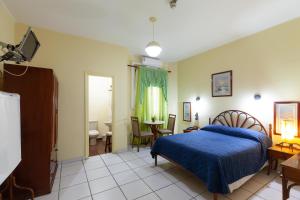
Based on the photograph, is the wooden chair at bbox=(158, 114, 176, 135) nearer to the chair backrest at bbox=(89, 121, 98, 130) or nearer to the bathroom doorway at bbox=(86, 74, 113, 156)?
the bathroom doorway at bbox=(86, 74, 113, 156)

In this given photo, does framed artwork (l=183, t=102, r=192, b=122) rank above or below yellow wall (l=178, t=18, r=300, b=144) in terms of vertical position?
below

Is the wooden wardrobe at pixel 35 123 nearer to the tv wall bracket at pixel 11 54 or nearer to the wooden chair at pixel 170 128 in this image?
the tv wall bracket at pixel 11 54

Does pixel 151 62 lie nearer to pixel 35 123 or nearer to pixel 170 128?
pixel 170 128

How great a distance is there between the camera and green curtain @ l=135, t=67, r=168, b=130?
4.53m

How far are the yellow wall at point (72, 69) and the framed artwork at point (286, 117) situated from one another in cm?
344

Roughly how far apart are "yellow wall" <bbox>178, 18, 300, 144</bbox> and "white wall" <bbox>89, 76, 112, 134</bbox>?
3291 millimetres

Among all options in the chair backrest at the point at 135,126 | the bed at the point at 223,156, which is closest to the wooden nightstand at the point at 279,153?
the bed at the point at 223,156

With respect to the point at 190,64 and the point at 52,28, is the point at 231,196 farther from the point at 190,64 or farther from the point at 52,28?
the point at 52,28

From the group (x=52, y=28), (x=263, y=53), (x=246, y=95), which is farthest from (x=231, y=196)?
(x=52, y=28)

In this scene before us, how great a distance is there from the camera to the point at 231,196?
6.97ft

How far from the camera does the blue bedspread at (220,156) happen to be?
6.29 feet

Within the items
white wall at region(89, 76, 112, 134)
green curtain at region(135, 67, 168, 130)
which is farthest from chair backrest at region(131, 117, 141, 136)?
white wall at region(89, 76, 112, 134)

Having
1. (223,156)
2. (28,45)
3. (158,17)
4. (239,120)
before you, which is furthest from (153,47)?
(239,120)

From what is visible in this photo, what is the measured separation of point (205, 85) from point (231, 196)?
289cm
